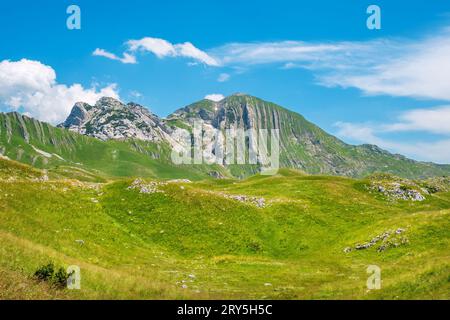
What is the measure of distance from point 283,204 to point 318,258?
65.1 ft

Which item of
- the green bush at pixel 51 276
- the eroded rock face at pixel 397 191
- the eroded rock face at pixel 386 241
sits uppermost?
the eroded rock face at pixel 397 191

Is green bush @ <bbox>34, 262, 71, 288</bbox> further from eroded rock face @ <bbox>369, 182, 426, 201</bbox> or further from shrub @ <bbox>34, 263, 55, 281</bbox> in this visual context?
eroded rock face @ <bbox>369, 182, 426, 201</bbox>

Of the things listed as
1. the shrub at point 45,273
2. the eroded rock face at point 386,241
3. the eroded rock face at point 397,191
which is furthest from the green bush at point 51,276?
the eroded rock face at point 397,191

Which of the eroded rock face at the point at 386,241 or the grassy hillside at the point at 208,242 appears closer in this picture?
the grassy hillside at the point at 208,242

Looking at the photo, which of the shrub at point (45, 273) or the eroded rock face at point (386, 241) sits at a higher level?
the shrub at point (45, 273)

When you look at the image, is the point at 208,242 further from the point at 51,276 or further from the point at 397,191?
the point at 397,191

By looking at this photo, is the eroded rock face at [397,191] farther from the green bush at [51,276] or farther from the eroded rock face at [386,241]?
the green bush at [51,276]

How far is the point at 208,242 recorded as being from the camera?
52156 mm

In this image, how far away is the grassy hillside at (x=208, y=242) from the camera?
26.9 m

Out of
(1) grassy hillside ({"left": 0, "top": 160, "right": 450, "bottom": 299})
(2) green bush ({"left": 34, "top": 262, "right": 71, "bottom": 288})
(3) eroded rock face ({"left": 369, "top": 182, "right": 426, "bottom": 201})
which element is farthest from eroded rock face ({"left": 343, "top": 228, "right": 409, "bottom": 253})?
(3) eroded rock face ({"left": 369, "top": 182, "right": 426, "bottom": 201})

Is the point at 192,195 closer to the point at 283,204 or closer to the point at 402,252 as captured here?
the point at 283,204

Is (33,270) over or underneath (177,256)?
over
